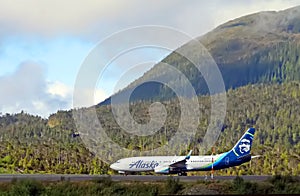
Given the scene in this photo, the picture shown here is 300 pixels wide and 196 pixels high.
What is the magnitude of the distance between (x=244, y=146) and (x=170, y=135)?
44127mm

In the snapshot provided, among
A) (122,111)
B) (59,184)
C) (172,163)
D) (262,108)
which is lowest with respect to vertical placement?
(59,184)

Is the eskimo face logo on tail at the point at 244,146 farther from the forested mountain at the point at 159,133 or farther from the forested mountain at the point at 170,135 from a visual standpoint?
the forested mountain at the point at 170,135

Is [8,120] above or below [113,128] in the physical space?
above

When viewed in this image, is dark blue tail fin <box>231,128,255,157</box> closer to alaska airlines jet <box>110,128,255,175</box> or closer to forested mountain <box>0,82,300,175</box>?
alaska airlines jet <box>110,128,255,175</box>

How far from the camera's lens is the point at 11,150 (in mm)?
87375

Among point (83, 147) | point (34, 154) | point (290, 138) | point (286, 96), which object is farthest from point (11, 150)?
point (286, 96)

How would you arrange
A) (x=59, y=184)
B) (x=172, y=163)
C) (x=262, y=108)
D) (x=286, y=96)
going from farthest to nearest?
(x=286, y=96) < (x=262, y=108) < (x=172, y=163) < (x=59, y=184)

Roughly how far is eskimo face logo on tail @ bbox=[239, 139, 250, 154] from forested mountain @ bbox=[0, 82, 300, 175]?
11.8 meters

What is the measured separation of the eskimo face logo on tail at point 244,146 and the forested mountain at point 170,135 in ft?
38.7

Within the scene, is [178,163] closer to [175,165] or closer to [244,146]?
[175,165]

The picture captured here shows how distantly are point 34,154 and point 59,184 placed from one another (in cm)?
4883

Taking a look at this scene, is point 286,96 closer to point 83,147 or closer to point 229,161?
point 83,147

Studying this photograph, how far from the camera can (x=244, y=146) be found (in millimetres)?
67500

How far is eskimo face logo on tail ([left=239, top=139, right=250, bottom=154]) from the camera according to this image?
67.1m
